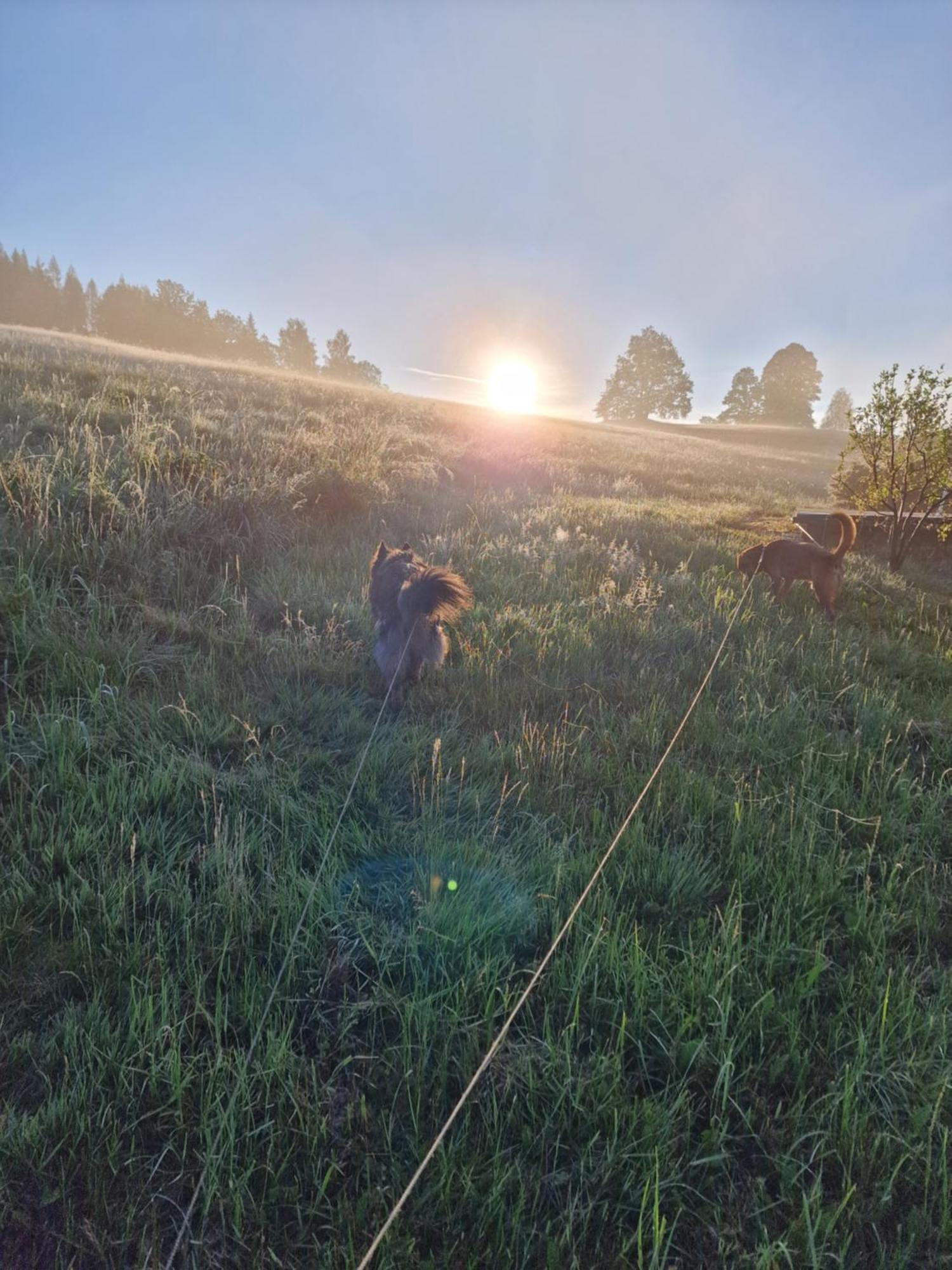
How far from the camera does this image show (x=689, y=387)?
192 ft

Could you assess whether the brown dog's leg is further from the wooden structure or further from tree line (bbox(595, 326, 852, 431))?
tree line (bbox(595, 326, 852, 431))

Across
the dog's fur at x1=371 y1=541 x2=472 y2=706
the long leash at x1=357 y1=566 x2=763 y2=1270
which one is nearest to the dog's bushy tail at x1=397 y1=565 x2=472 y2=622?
the dog's fur at x1=371 y1=541 x2=472 y2=706

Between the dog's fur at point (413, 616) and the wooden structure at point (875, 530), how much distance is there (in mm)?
6827

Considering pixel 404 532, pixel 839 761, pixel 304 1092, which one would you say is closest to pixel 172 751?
pixel 304 1092

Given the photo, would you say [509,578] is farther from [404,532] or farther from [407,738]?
[407,738]

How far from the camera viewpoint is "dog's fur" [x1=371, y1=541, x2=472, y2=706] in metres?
3.60

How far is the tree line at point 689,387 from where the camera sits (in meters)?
56.8

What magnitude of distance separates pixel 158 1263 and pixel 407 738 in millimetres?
2220

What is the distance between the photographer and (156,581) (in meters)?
4.49

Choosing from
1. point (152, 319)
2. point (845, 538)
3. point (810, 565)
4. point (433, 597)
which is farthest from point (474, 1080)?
point (152, 319)

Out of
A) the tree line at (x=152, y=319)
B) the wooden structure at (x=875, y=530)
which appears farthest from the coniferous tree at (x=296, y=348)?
the wooden structure at (x=875, y=530)

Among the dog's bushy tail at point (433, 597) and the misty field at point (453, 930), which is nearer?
the misty field at point (453, 930)

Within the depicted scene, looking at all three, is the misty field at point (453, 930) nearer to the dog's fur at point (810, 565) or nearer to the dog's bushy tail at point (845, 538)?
the dog's fur at point (810, 565)

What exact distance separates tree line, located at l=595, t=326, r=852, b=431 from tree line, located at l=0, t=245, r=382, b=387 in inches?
1162
